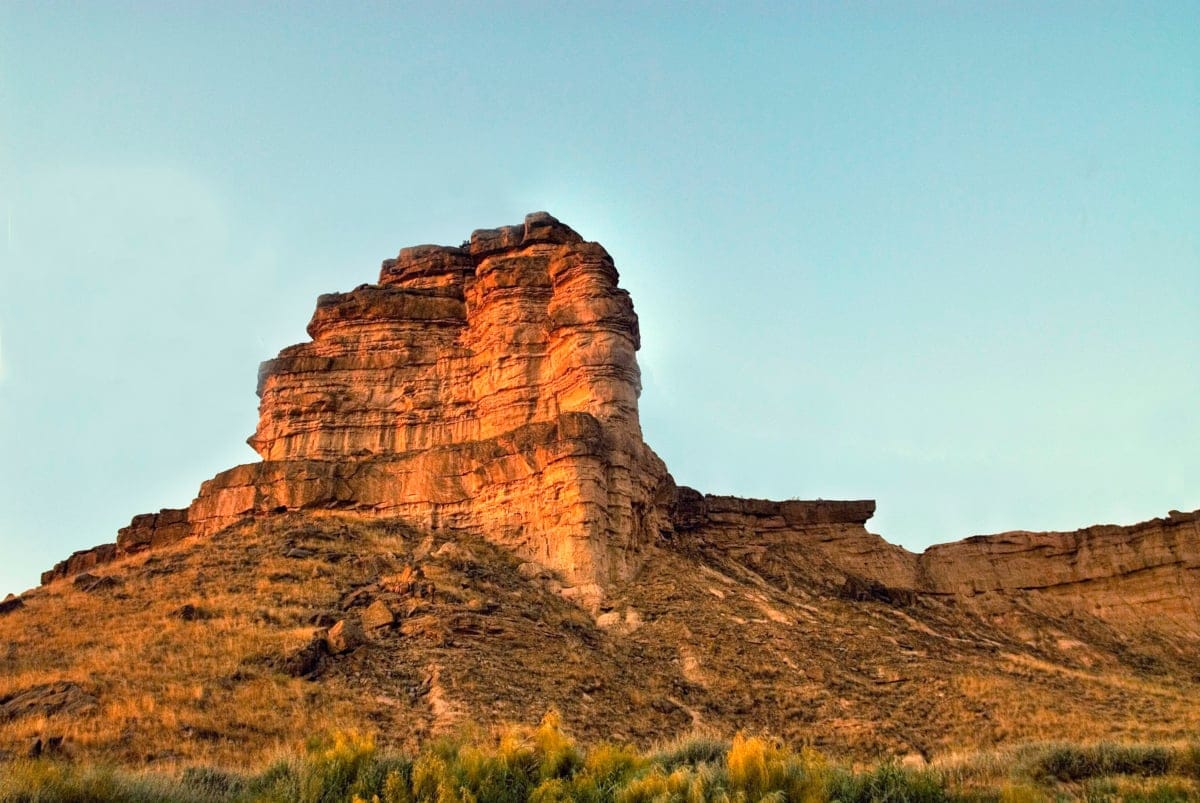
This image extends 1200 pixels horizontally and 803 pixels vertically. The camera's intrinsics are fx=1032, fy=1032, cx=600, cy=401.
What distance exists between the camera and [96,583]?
96.5 ft

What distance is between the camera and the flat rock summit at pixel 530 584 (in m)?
21.2

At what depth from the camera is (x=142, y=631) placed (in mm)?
24141

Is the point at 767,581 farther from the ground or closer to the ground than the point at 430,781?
farther from the ground

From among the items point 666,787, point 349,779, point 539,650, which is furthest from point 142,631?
point 666,787

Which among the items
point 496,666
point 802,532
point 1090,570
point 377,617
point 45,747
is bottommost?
point 45,747

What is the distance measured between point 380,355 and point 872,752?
25695mm

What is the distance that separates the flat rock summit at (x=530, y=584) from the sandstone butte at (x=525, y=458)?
11cm

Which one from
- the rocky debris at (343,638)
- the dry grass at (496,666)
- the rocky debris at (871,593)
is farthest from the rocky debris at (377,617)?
the rocky debris at (871,593)

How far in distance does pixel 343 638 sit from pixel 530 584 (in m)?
8.12

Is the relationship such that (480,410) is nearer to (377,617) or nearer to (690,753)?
(377,617)

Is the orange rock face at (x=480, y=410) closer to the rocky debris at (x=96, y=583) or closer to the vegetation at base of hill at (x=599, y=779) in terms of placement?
the rocky debris at (x=96, y=583)

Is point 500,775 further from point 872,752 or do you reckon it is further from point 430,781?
point 872,752

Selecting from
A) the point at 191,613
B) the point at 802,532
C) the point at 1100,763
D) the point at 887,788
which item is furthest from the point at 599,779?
the point at 802,532

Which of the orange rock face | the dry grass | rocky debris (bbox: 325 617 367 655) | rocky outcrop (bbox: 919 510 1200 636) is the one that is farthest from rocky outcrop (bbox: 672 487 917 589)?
rocky debris (bbox: 325 617 367 655)
